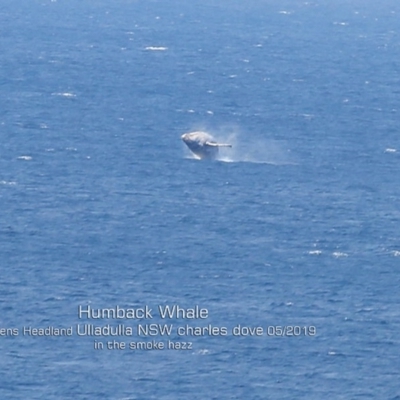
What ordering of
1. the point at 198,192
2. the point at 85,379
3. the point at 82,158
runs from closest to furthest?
the point at 85,379 → the point at 198,192 → the point at 82,158

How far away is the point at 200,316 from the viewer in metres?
129

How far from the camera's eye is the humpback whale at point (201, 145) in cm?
18300

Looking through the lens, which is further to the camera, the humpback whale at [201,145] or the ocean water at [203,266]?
the humpback whale at [201,145]

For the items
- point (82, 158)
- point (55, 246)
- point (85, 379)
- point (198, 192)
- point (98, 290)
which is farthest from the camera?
point (82, 158)

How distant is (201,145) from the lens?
184 meters

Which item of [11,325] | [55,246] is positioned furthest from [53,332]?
[55,246]

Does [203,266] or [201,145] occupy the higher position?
[203,266]

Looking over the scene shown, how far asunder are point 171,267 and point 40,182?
3494 cm

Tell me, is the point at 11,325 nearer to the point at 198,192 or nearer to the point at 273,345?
the point at 273,345

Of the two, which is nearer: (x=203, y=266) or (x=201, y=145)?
(x=203, y=266)

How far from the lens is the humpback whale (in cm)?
18300

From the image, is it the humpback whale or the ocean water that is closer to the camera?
the ocean water

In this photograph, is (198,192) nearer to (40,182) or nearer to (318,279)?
(40,182)

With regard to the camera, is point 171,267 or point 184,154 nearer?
point 171,267
